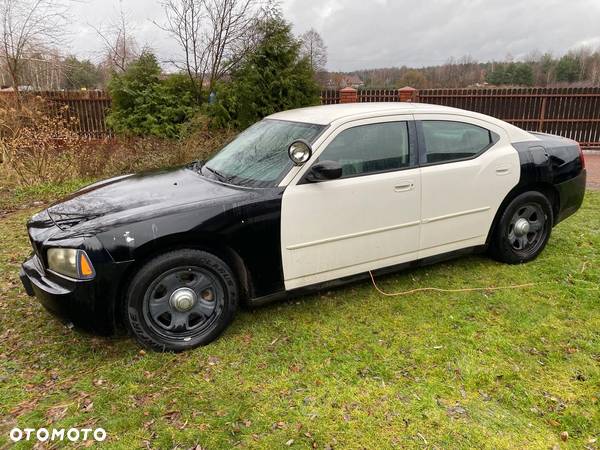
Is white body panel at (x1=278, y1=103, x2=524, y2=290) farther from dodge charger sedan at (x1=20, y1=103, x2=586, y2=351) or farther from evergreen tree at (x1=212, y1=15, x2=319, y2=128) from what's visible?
evergreen tree at (x1=212, y1=15, x2=319, y2=128)

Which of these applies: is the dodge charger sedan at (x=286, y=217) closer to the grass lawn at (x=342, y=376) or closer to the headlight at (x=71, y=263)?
the headlight at (x=71, y=263)

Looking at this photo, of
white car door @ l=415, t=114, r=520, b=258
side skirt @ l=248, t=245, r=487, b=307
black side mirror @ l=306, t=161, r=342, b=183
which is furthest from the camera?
white car door @ l=415, t=114, r=520, b=258

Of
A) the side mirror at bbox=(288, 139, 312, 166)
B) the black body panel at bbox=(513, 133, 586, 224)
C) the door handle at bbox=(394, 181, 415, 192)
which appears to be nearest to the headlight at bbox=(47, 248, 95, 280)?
the side mirror at bbox=(288, 139, 312, 166)

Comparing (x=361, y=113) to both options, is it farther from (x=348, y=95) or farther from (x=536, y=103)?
(x=536, y=103)

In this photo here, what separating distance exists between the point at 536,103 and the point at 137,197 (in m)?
13.5

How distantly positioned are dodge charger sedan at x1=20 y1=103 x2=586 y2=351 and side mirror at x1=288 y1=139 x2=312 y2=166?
0.01 m

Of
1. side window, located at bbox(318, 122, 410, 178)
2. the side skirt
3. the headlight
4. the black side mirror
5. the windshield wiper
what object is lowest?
the side skirt

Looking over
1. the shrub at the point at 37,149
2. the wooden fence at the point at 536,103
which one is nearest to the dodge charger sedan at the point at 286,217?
the shrub at the point at 37,149

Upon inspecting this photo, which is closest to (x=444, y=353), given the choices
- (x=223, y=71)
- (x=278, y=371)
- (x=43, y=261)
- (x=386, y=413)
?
(x=386, y=413)

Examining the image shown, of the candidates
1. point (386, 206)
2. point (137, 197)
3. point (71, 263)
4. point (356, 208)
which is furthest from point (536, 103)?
point (71, 263)

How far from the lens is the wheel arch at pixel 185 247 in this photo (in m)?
2.94

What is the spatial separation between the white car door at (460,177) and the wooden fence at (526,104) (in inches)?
358

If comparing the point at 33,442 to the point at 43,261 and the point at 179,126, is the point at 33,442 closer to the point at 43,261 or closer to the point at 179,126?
the point at 43,261

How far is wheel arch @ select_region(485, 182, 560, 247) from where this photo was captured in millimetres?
4297
